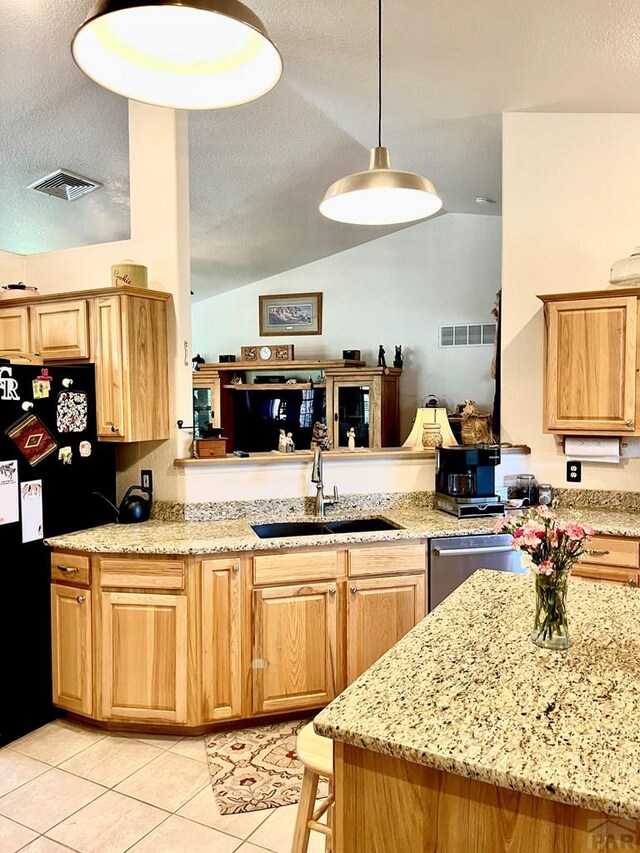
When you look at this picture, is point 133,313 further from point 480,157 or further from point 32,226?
point 480,157

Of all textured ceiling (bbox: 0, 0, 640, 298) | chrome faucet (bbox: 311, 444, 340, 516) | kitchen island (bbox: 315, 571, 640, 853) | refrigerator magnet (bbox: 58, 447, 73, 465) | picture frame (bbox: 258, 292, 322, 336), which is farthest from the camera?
picture frame (bbox: 258, 292, 322, 336)

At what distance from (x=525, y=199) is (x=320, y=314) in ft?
11.9

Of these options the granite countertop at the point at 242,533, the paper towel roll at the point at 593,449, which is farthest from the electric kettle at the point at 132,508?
the paper towel roll at the point at 593,449

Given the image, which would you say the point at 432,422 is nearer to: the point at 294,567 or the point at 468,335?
the point at 294,567

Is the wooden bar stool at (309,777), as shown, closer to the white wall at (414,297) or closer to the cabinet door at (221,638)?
the cabinet door at (221,638)

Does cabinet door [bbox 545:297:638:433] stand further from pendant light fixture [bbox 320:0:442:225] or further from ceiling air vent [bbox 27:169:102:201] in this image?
ceiling air vent [bbox 27:169:102:201]

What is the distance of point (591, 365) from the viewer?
322 centimetres

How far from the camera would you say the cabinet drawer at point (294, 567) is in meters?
2.82

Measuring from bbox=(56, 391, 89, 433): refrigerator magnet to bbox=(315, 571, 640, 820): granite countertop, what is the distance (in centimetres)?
209

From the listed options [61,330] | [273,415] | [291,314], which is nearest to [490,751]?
[61,330]

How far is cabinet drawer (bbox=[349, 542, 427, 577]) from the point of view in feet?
9.58

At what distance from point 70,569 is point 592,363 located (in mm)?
2828

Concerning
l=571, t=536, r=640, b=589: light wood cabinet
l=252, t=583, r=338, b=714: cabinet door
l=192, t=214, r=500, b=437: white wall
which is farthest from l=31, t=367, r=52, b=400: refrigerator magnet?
l=192, t=214, r=500, b=437: white wall

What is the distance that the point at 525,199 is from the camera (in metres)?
3.70
